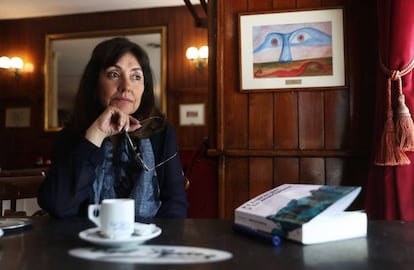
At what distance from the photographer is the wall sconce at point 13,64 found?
4844mm

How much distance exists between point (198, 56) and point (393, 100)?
123 inches

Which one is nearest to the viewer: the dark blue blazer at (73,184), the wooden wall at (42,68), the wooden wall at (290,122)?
the dark blue blazer at (73,184)

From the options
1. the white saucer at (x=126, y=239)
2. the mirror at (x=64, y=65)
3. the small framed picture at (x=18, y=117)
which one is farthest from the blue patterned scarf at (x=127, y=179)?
the small framed picture at (x=18, y=117)

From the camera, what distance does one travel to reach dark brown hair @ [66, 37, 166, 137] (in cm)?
137

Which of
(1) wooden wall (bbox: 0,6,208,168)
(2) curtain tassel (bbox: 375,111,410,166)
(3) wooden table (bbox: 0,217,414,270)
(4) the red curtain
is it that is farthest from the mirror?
(3) wooden table (bbox: 0,217,414,270)

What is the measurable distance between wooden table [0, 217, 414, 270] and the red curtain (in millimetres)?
596

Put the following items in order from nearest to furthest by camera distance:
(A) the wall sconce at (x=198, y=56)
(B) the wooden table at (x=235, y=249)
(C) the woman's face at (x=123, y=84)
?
(B) the wooden table at (x=235, y=249) → (C) the woman's face at (x=123, y=84) → (A) the wall sconce at (x=198, y=56)

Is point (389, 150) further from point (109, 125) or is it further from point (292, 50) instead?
point (109, 125)

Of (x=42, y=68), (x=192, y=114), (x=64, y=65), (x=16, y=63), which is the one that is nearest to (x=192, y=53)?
(x=192, y=114)

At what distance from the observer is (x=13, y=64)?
4871mm

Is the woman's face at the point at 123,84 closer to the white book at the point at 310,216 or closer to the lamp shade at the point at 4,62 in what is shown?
the white book at the point at 310,216

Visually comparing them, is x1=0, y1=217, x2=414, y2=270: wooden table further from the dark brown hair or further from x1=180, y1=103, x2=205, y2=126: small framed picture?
x1=180, y1=103, x2=205, y2=126: small framed picture

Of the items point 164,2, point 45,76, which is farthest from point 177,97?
point 45,76

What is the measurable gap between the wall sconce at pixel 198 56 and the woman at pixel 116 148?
119 inches
